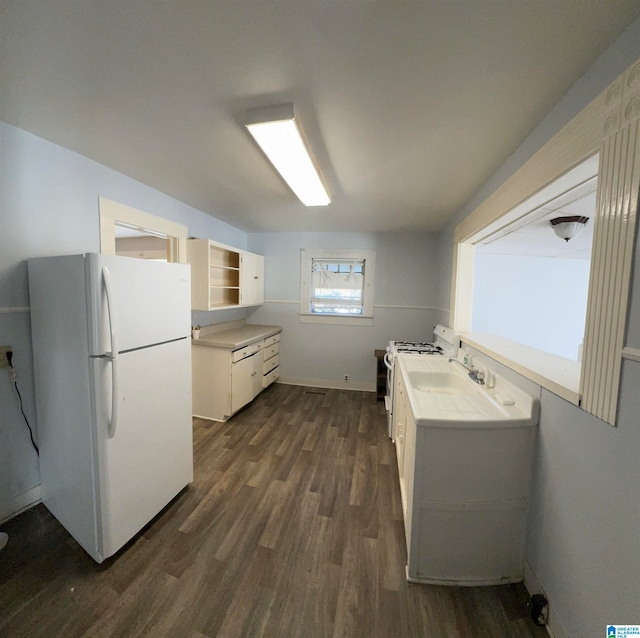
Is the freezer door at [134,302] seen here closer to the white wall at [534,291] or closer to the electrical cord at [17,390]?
the electrical cord at [17,390]

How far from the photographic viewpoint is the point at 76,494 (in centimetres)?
146

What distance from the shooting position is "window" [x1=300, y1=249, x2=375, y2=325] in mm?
4023

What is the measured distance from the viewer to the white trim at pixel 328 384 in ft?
13.4

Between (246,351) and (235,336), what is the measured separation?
31 centimetres

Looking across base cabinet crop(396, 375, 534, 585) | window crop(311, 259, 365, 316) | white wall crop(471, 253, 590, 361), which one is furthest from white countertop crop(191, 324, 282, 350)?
white wall crop(471, 253, 590, 361)

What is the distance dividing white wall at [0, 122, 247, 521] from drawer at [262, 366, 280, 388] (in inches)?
89.4

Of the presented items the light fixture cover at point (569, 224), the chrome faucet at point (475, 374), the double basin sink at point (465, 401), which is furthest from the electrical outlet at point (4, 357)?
the light fixture cover at point (569, 224)

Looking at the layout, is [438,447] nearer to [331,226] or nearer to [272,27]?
[272,27]

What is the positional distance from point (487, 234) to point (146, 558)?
128 inches

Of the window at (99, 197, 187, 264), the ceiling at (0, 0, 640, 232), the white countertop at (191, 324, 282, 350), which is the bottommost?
the white countertop at (191, 324, 282, 350)

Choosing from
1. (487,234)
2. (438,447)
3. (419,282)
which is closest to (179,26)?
(438,447)

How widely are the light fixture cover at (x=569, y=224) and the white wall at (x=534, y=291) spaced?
82.2 inches

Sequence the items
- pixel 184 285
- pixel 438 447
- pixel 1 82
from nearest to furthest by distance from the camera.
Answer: pixel 1 82
pixel 438 447
pixel 184 285

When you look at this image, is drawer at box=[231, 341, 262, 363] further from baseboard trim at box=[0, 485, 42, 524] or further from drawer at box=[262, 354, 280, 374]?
baseboard trim at box=[0, 485, 42, 524]
